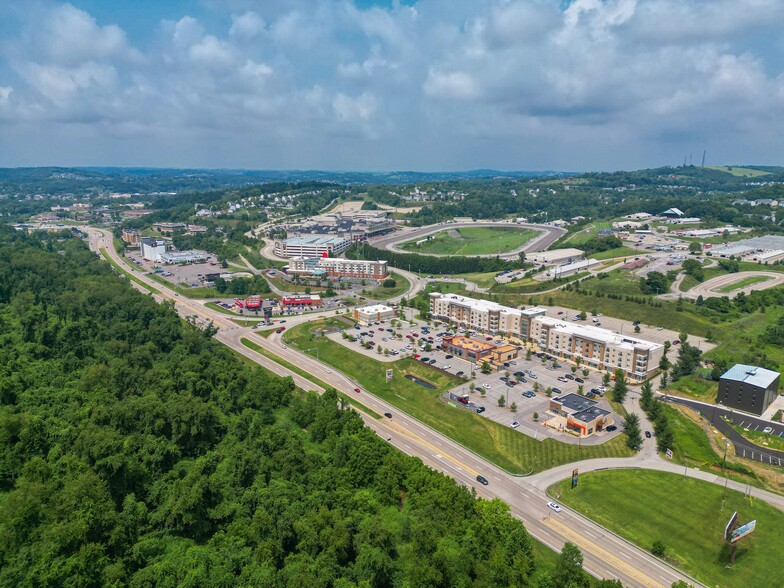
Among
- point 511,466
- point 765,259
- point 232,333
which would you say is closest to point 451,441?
point 511,466

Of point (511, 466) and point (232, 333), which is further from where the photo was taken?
point (232, 333)

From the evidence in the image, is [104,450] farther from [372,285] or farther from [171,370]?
[372,285]

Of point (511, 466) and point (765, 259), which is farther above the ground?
point (765, 259)

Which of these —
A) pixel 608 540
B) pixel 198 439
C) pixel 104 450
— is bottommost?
pixel 608 540

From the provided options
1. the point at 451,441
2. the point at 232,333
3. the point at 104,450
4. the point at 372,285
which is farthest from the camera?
the point at 372,285

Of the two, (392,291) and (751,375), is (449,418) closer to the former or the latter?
(751,375)

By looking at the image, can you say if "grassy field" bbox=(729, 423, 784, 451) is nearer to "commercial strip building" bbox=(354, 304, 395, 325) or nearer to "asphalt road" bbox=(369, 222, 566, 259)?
"commercial strip building" bbox=(354, 304, 395, 325)

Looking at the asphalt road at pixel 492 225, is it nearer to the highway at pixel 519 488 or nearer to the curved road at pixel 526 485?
the highway at pixel 519 488
